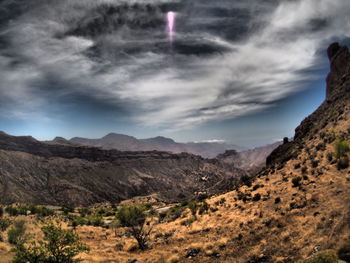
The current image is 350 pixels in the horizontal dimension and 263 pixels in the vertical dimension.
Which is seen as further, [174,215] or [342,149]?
[174,215]

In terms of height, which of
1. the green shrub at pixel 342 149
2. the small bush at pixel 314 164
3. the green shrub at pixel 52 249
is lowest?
the green shrub at pixel 52 249

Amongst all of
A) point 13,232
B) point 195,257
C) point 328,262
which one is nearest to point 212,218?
point 195,257

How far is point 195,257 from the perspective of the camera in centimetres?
1702

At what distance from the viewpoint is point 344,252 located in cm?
987

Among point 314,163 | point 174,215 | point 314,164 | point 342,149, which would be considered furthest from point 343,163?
point 174,215

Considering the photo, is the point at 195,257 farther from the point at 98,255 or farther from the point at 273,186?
the point at 273,186

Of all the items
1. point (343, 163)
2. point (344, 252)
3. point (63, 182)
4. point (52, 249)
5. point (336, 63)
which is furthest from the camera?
point (63, 182)

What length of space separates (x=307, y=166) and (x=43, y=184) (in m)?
168

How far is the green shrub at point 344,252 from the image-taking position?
31.3 ft

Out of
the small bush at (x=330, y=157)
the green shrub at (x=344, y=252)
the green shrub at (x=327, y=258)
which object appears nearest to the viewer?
the green shrub at (x=327, y=258)

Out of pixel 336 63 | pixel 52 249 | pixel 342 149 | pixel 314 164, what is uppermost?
pixel 336 63

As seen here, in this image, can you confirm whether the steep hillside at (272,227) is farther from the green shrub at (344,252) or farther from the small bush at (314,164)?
the green shrub at (344,252)

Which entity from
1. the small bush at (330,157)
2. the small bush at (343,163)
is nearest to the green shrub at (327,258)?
the small bush at (343,163)

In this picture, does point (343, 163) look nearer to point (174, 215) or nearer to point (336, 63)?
point (174, 215)
